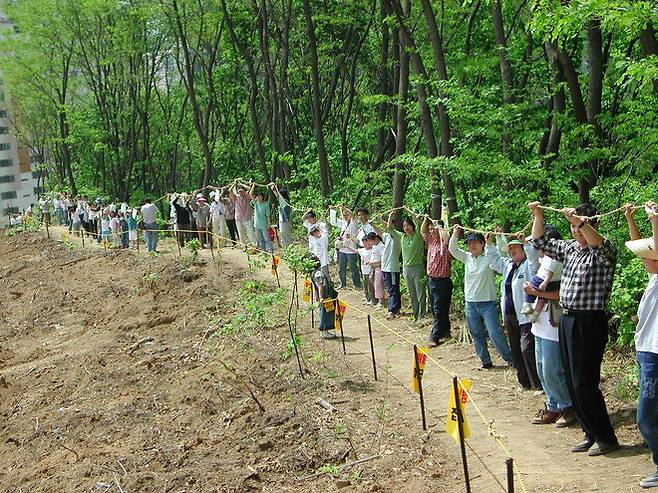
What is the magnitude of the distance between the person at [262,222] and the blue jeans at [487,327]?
35.9ft

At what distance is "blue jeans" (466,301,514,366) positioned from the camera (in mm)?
11109

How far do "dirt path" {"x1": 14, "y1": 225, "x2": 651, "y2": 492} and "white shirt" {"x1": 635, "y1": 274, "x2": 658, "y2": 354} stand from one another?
→ 1.19 metres

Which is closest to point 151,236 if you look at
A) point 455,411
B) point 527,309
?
point 527,309

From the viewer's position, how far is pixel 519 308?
9.59 metres

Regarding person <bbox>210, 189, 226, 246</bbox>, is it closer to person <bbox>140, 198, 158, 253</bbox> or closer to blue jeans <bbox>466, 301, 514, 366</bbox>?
person <bbox>140, 198, 158, 253</bbox>

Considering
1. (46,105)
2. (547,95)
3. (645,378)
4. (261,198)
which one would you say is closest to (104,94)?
(46,105)

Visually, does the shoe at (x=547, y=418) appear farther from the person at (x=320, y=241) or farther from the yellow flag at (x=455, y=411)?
the person at (x=320, y=241)

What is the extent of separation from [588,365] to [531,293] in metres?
1.23

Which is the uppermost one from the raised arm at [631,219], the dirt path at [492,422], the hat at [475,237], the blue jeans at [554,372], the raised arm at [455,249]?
the raised arm at [631,219]

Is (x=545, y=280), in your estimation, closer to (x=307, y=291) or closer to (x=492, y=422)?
(x=492, y=422)

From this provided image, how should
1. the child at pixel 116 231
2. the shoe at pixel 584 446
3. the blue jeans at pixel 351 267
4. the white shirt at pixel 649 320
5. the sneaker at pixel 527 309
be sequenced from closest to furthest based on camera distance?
1. the white shirt at pixel 649 320
2. the shoe at pixel 584 446
3. the sneaker at pixel 527 309
4. the blue jeans at pixel 351 267
5. the child at pixel 116 231

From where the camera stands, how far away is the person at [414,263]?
14117 mm

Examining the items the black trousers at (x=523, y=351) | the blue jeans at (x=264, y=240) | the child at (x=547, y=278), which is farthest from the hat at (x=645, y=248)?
→ the blue jeans at (x=264, y=240)

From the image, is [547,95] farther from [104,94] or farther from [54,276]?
[104,94]
